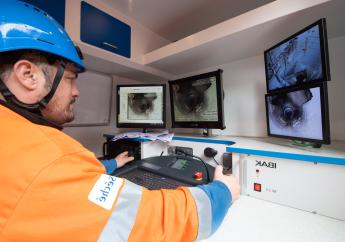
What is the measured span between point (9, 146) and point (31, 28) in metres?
0.40

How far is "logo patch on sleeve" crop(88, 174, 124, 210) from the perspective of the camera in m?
0.34

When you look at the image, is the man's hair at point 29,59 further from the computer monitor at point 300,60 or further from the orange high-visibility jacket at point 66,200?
the computer monitor at point 300,60

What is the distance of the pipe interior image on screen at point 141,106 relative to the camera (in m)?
1.31

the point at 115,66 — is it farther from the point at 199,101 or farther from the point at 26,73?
the point at 26,73

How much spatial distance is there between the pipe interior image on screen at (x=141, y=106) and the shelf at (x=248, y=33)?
0.26 metres

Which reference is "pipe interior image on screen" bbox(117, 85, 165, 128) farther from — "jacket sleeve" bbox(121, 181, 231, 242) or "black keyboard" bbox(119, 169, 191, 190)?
"jacket sleeve" bbox(121, 181, 231, 242)

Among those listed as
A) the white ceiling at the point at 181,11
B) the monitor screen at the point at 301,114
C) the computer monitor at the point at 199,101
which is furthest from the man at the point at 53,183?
the white ceiling at the point at 181,11

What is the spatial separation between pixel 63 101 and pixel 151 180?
471 mm

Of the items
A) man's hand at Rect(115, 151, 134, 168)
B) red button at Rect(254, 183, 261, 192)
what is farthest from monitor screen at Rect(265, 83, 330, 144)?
man's hand at Rect(115, 151, 134, 168)

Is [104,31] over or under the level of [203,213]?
over

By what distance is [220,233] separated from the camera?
0.53 metres

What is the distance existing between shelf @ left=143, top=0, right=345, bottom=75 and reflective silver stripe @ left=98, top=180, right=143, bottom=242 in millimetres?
937

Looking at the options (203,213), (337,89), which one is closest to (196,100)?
(337,89)

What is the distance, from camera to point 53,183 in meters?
0.31
